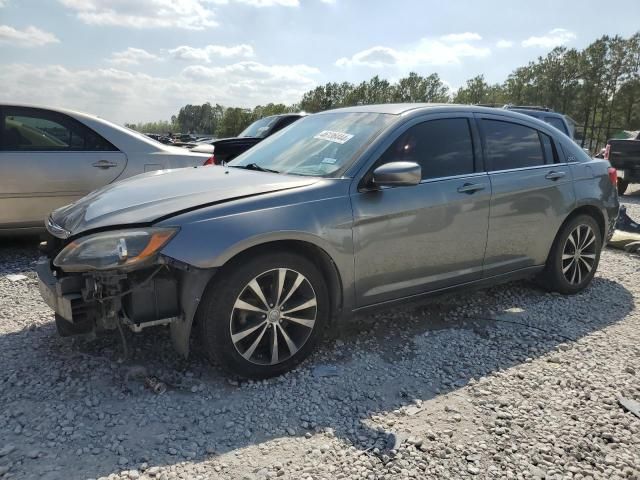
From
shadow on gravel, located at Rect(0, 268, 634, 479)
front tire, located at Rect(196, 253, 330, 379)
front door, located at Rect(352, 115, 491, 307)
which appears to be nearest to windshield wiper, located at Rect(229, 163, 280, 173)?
front door, located at Rect(352, 115, 491, 307)

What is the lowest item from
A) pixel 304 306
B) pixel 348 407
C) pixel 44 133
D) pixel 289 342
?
pixel 348 407

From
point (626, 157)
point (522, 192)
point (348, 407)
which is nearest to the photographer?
point (348, 407)

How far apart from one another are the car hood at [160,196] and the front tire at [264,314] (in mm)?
436

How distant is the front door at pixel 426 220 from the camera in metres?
3.20

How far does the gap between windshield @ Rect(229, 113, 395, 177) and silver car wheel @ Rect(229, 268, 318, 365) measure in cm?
76

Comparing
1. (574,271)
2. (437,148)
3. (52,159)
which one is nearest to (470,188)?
(437,148)

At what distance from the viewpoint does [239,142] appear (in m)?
8.70

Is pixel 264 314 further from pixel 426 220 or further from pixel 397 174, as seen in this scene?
pixel 426 220

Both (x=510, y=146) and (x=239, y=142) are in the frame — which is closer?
(x=510, y=146)

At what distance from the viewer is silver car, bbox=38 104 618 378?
8.79 ft

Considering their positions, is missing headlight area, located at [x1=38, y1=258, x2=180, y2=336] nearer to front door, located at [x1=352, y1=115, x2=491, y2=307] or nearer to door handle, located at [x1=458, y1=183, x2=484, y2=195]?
front door, located at [x1=352, y1=115, x2=491, y2=307]

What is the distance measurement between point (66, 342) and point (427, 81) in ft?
194

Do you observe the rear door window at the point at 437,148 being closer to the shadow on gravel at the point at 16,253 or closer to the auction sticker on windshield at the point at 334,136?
the auction sticker on windshield at the point at 334,136

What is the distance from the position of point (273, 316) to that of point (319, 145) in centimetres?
131
